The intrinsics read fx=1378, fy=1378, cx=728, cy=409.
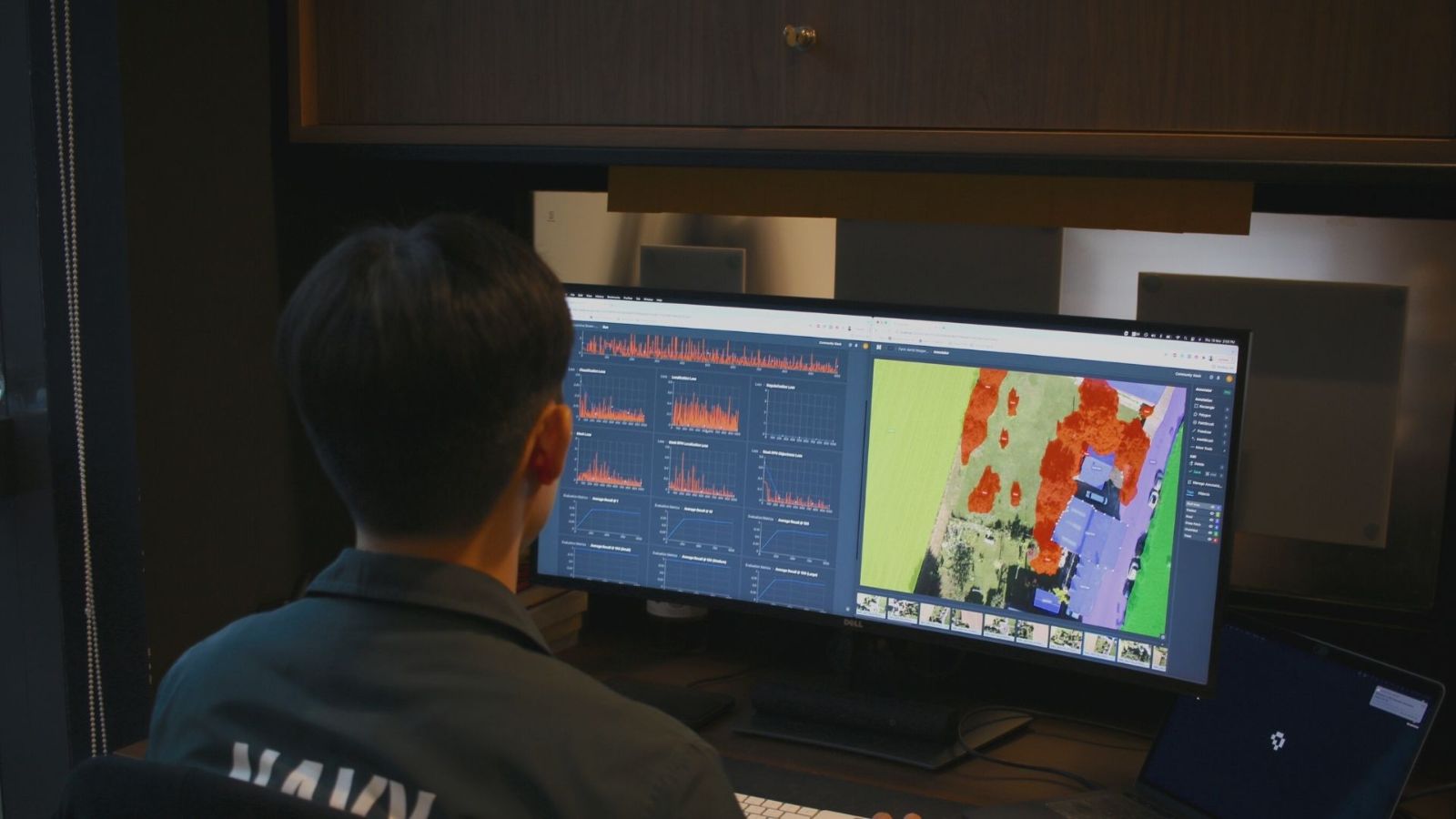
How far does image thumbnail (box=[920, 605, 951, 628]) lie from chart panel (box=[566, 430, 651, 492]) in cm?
33

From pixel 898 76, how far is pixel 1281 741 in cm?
69

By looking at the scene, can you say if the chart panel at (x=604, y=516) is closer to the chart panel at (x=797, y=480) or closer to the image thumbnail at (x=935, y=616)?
the chart panel at (x=797, y=480)


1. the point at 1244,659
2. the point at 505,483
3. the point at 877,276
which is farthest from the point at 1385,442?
the point at 505,483

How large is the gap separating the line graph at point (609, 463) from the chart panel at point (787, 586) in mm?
158

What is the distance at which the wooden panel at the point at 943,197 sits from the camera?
136cm

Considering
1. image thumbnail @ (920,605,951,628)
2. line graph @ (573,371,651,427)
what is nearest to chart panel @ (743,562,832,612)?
image thumbnail @ (920,605,951,628)

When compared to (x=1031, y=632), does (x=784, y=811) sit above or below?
below

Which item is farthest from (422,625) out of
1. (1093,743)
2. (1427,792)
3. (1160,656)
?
(1427,792)

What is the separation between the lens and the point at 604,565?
1525 mm

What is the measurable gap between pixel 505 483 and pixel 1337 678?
2.52ft

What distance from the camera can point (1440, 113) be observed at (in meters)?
1.09

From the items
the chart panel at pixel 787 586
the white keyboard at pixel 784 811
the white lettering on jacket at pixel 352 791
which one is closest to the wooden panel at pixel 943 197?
the chart panel at pixel 787 586

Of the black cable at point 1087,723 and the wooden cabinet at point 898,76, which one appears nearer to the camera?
the wooden cabinet at point 898,76
